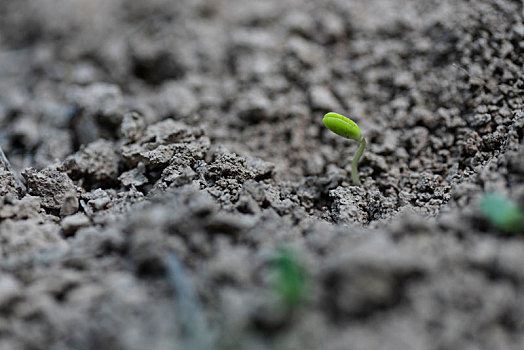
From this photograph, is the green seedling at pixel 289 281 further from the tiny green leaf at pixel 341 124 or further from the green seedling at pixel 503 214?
the tiny green leaf at pixel 341 124

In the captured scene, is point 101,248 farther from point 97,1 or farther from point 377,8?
point 97,1

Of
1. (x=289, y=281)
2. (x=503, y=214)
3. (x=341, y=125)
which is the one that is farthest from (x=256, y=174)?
(x=503, y=214)

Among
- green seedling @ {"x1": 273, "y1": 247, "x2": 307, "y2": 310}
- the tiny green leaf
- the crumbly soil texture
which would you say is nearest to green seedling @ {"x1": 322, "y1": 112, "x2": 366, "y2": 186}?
the tiny green leaf

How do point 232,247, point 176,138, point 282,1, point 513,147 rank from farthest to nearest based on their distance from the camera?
point 282,1 < point 176,138 < point 513,147 < point 232,247

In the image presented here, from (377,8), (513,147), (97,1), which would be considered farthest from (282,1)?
(513,147)

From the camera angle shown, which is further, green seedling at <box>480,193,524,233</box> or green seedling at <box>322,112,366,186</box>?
green seedling at <box>322,112,366,186</box>

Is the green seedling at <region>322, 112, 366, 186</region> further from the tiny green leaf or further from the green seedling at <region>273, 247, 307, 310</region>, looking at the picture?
the green seedling at <region>273, 247, 307, 310</region>
